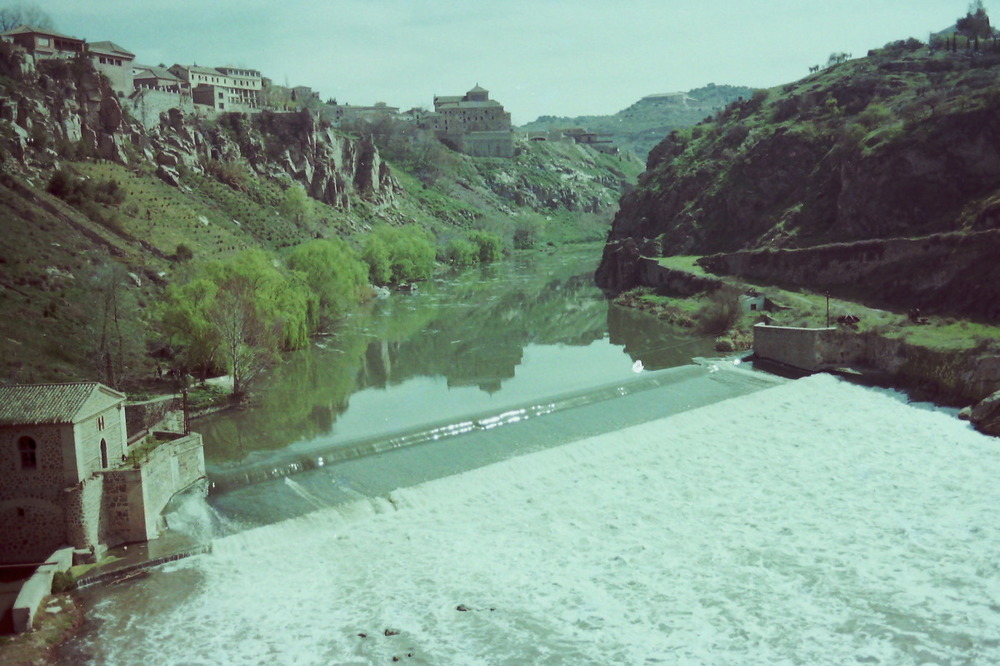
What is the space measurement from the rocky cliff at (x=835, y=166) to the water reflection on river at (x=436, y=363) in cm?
1092

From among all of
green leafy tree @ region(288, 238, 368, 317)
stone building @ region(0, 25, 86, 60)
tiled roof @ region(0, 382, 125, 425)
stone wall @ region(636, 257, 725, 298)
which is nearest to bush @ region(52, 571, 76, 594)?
tiled roof @ region(0, 382, 125, 425)

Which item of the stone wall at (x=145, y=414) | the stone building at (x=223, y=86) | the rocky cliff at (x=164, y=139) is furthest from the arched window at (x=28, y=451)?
the stone building at (x=223, y=86)

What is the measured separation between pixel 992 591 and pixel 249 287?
2973 cm

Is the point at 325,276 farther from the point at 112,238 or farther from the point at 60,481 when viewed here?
the point at 60,481

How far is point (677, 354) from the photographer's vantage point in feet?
136

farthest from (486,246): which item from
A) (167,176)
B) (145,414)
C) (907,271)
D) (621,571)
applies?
(621,571)

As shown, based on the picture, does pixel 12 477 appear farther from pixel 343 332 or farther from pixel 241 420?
pixel 343 332

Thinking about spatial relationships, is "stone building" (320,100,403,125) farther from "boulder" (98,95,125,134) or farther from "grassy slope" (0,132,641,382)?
"boulder" (98,95,125,134)

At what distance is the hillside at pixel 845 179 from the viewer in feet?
148

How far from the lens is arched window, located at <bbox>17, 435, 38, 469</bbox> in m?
18.4

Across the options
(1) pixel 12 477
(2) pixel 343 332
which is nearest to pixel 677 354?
(2) pixel 343 332

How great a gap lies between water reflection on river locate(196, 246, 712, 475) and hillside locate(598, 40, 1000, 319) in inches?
395

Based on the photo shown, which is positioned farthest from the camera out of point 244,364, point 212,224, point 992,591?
point 212,224

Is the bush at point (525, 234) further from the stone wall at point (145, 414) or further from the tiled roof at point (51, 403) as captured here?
the tiled roof at point (51, 403)
